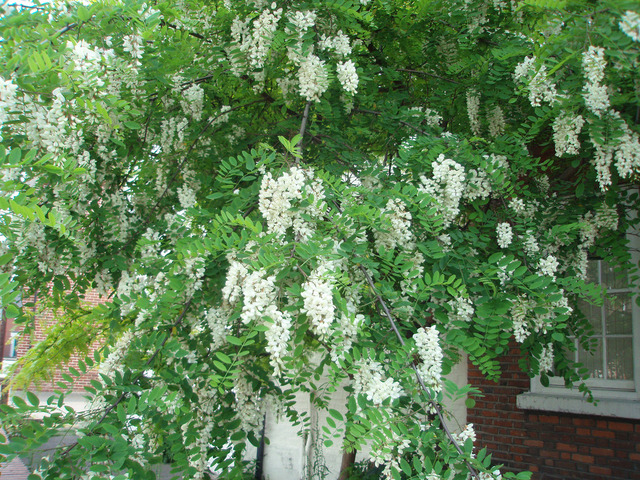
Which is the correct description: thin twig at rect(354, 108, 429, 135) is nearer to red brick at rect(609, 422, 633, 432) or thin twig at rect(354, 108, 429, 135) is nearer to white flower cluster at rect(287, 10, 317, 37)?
white flower cluster at rect(287, 10, 317, 37)

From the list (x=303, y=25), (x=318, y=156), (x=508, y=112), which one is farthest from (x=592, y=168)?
(x=303, y=25)

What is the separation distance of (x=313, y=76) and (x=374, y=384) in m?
1.88

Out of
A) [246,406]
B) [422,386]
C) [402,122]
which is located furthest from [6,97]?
[402,122]

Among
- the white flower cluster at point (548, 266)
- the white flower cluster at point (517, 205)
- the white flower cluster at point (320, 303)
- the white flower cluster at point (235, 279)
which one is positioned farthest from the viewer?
the white flower cluster at point (517, 205)

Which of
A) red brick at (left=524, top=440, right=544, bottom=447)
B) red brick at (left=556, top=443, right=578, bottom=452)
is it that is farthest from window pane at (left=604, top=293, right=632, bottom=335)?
red brick at (left=524, top=440, right=544, bottom=447)

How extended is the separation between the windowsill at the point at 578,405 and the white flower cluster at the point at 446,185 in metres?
2.24

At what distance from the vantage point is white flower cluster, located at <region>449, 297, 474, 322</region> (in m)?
3.10

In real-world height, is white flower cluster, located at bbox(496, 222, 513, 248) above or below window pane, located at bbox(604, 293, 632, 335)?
above

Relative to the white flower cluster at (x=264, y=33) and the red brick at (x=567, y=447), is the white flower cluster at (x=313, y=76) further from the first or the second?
the red brick at (x=567, y=447)

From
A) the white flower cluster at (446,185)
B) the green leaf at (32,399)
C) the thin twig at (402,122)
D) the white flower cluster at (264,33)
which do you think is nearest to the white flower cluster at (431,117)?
the thin twig at (402,122)

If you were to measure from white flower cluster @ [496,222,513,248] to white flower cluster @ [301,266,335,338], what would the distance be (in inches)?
68.5

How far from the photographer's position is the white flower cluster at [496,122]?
4.17 metres

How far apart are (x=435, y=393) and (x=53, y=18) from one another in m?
3.19

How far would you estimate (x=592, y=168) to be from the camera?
11.7 ft
